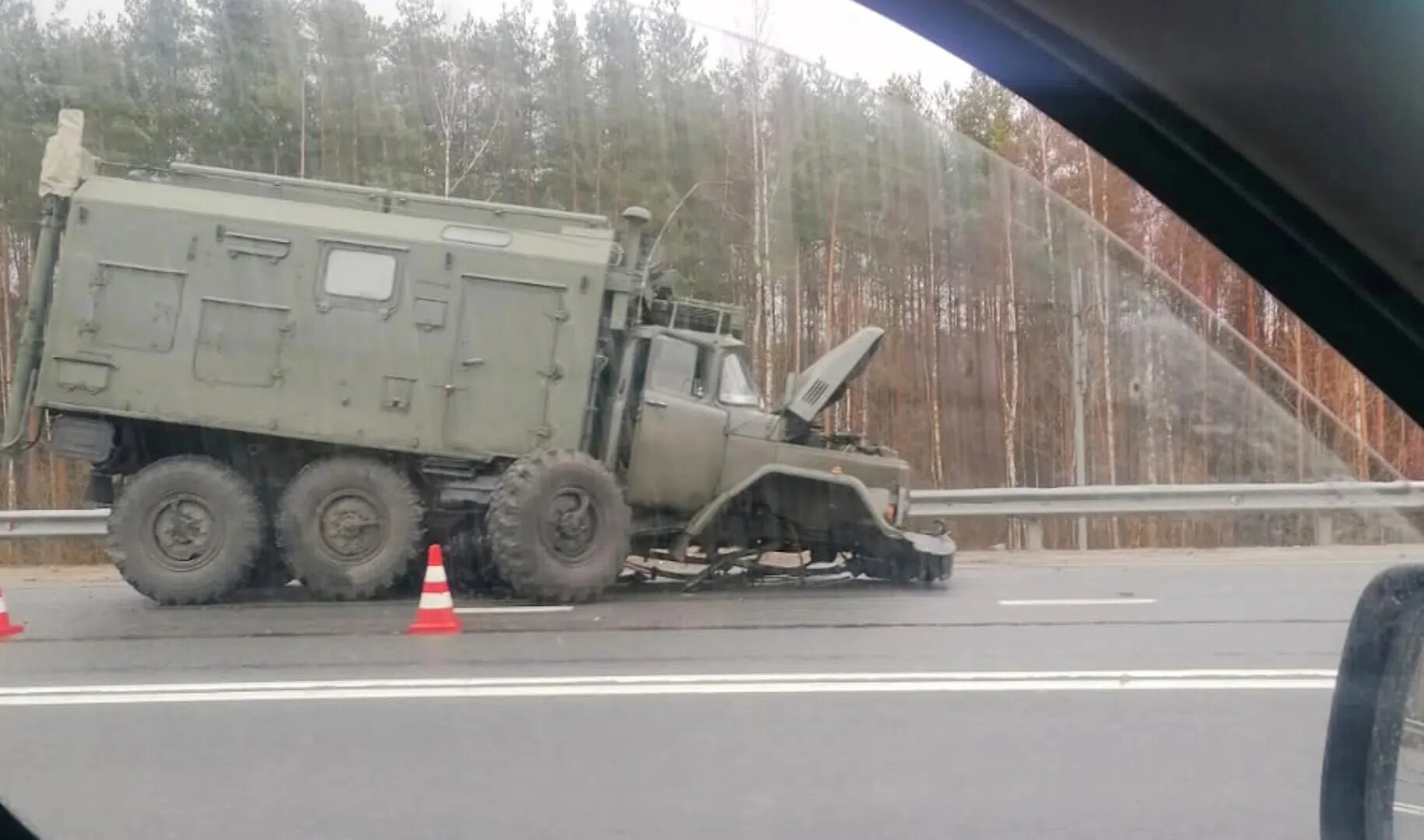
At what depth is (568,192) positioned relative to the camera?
9398 mm

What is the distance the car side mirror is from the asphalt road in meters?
2.12

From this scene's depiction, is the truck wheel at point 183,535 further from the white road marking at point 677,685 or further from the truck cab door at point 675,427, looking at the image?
the white road marking at point 677,685

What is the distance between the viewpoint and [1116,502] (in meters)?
8.73

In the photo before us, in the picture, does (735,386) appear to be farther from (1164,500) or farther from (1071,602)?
(1164,500)

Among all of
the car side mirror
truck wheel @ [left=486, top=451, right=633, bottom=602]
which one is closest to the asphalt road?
truck wheel @ [left=486, top=451, right=633, bottom=602]

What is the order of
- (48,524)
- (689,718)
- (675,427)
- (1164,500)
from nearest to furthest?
(689,718) → (1164,500) → (675,427) → (48,524)

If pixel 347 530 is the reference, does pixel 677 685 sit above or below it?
below

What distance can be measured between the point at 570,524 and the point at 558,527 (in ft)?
0.29

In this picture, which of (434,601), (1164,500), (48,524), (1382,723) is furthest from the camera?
(48,524)

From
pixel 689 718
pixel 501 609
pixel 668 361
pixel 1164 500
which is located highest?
pixel 668 361

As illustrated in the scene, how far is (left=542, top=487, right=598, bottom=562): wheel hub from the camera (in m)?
10.3

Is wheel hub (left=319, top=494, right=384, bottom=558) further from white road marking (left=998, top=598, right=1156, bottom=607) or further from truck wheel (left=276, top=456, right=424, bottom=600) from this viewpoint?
white road marking (left=998, top=598, right=1156, bottom=607)

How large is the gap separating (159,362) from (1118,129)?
865 centimetres

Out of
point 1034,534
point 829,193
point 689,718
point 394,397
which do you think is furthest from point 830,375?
point 689,718
